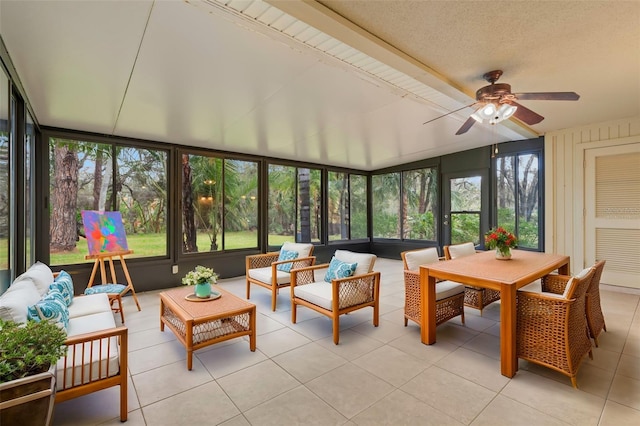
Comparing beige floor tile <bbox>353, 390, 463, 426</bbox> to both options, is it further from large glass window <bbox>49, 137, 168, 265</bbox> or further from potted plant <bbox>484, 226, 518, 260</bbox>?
large glass window <bbox>49, 137, 168, 265</bbox>

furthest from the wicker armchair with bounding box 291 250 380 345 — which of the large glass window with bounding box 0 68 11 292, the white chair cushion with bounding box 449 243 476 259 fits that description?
the large glass window with bounding box 0 68 11 292

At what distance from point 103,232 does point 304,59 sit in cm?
352

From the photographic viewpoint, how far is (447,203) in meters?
6.45

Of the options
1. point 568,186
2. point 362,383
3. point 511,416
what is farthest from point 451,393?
point 568,186

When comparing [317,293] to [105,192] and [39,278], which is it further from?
[105,192]

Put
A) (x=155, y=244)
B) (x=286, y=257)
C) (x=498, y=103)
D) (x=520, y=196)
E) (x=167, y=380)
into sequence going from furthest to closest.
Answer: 1. (x=520, y=196)
2. (x=155, y=244)
3. (x=286, y=257)
4. (x=498, y=103)
5. (x=167, y=380)

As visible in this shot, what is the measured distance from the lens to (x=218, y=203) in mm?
5527

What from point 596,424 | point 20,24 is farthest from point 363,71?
point 596,424

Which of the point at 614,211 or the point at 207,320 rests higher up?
the point at 614,211

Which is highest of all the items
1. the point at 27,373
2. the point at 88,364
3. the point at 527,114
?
the point at 527,114

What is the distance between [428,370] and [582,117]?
424 centimetres

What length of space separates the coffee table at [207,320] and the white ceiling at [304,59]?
81.8 inches

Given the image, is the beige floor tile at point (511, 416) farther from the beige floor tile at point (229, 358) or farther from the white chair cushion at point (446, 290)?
the beige floor tile at point (229, 358)

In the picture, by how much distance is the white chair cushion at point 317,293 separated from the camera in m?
3.02
